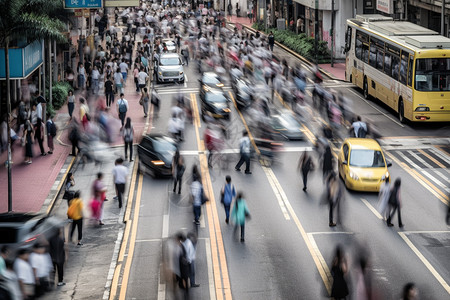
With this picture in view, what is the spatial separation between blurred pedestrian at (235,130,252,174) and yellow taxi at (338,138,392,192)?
3.30 meters

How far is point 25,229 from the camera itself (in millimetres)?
18719

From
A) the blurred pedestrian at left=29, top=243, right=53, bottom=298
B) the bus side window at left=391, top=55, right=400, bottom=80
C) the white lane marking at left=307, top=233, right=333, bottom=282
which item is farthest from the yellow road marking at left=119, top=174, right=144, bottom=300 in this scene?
the bus side window at left=391, top=55, right=400, bottom=80

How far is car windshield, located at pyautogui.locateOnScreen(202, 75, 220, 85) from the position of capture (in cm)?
4347

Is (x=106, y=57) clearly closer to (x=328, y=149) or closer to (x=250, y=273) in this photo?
(x=328, y=149)

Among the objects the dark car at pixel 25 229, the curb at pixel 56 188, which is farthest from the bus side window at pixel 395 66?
the dark car at pixel 25 229

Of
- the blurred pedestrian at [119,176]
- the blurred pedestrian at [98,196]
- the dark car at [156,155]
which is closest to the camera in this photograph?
the blurred pedestrian at [98,196]

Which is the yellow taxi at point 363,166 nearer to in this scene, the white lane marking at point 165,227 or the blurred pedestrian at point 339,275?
the white lane marking at point 165,227

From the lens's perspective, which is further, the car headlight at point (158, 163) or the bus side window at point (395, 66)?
the bus side window at point (395, 66)

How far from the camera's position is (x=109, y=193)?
27.1 m

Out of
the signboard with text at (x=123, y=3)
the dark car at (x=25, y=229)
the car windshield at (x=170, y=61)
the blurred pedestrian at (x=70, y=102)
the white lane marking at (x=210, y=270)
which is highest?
the signboard with text at (x=123, y=3)

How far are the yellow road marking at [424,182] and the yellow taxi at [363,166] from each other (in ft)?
5.76

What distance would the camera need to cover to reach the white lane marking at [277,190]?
24.7m

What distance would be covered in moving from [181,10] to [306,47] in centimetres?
3639

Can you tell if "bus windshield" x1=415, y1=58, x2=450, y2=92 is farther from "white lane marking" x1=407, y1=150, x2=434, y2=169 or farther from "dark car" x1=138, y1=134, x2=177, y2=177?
"dark car" x1=138, y1=134, x2=177, y2=177
